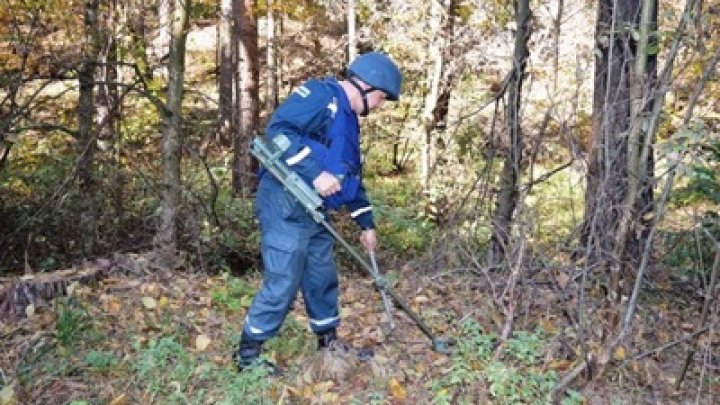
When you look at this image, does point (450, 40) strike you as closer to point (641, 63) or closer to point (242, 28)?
point (242, 28)

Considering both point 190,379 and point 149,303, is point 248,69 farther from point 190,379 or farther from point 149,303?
point 190,379

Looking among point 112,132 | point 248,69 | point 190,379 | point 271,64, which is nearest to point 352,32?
point 271,64

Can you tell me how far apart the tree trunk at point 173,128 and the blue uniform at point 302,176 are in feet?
10.2

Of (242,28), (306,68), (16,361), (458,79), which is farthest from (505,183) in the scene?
(306,68)

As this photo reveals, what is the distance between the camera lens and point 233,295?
6.13 metres

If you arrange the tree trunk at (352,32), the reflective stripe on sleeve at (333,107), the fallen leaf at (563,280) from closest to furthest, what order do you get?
the reflective stripe on sleeve at (333,107)
the fallen leaf at (563,280)
the tree trunk at (352,32)

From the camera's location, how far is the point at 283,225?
4414 mm

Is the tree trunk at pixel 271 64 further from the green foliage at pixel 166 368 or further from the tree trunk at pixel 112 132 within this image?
the green foliage at pixel 166 368

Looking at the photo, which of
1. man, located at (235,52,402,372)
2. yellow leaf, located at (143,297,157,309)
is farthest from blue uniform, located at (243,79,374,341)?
yellow leaf, located at (143,297,157,309)

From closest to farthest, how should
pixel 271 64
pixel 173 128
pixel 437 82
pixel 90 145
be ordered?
1. pixel 173 128
2. pixel 90 145
3. pixel 437 82
4. pixel 271 64

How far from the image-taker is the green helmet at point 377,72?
4383mm

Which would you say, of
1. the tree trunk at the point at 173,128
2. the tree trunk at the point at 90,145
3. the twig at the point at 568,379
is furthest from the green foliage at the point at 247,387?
the tree trunk at the point at 90,145

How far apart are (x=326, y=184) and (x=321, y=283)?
82cm

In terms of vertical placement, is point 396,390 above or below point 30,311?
below
